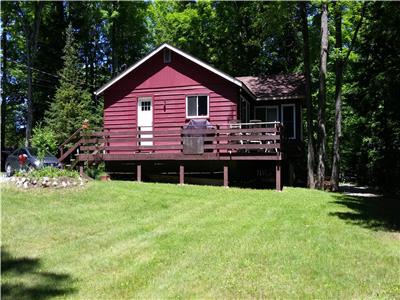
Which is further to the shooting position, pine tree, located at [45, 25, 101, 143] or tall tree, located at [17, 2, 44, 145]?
tall tree, located at [17, 2, 44, 145]

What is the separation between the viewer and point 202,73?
19.0 meters

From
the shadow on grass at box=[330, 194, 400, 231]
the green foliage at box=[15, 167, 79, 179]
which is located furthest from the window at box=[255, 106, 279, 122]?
the green foliage at box=[15, 167, 79, 179]

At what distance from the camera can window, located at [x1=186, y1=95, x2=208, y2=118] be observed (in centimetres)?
1919

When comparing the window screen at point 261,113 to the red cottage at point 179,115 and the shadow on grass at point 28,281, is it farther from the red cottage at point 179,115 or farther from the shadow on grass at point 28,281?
the shadow on grass at point 28,281

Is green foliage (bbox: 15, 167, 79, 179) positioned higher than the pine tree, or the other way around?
the pine tree

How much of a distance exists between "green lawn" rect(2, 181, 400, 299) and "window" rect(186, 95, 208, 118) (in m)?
6.99

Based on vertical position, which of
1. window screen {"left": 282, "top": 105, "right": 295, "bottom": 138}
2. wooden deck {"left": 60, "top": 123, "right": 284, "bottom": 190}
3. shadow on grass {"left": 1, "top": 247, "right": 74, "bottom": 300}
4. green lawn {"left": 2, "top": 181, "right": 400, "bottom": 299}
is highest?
window screen {"left": 282, "top": 105, "right": 295, "bottom": 138}

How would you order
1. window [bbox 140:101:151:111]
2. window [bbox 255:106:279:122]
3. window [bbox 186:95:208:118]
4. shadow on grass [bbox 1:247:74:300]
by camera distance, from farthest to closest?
window [bbox 255:106:279:122] → window [bbox 140:101:151:111] → window [bbox 186:95:208:118] → shadow on grass [bbox 1:247:74:300]

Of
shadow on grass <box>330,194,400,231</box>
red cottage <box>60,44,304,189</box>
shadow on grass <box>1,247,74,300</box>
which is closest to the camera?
shadow on grass <box>1,247,74,300</box>

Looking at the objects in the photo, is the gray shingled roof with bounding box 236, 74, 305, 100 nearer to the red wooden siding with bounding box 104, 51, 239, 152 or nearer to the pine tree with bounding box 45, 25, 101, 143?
the red wooden siding with bounding box 104, 51, 239, 152

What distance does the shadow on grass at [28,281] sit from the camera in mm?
6297

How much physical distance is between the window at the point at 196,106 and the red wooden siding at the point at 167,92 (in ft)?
0.65

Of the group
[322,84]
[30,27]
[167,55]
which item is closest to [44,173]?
[167,55]

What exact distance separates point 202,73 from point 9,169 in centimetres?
991
